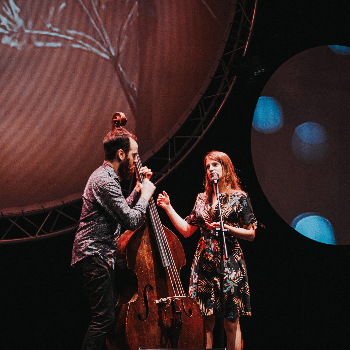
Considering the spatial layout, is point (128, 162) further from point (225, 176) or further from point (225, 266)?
point (225, 266)

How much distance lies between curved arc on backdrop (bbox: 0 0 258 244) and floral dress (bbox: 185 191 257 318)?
0.88m

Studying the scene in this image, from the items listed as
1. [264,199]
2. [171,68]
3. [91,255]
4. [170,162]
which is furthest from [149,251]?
[171,68]

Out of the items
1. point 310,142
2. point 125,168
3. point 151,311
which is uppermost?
point 310,142

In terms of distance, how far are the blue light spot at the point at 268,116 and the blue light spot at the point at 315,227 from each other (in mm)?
837

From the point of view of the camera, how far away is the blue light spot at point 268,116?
3.47m

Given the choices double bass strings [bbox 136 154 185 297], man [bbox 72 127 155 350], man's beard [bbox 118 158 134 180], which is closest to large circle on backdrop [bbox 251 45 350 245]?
double bass strings [bbox 136 154 185 297]

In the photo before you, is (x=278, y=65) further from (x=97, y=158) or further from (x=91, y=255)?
(x=91, y=255)

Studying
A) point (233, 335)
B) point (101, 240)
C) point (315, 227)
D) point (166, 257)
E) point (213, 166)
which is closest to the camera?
point (101, 240)

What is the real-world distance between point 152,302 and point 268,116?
2114 millimetres

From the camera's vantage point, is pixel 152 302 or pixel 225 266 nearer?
pixel 152 302

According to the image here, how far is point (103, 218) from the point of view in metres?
2.12

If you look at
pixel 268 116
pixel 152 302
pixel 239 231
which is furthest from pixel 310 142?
pixel 152 302

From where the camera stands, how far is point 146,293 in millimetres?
2104

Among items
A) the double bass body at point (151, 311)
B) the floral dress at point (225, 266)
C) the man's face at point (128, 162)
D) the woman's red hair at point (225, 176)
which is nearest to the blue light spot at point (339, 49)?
the woman's red hair at point (225, 176)
